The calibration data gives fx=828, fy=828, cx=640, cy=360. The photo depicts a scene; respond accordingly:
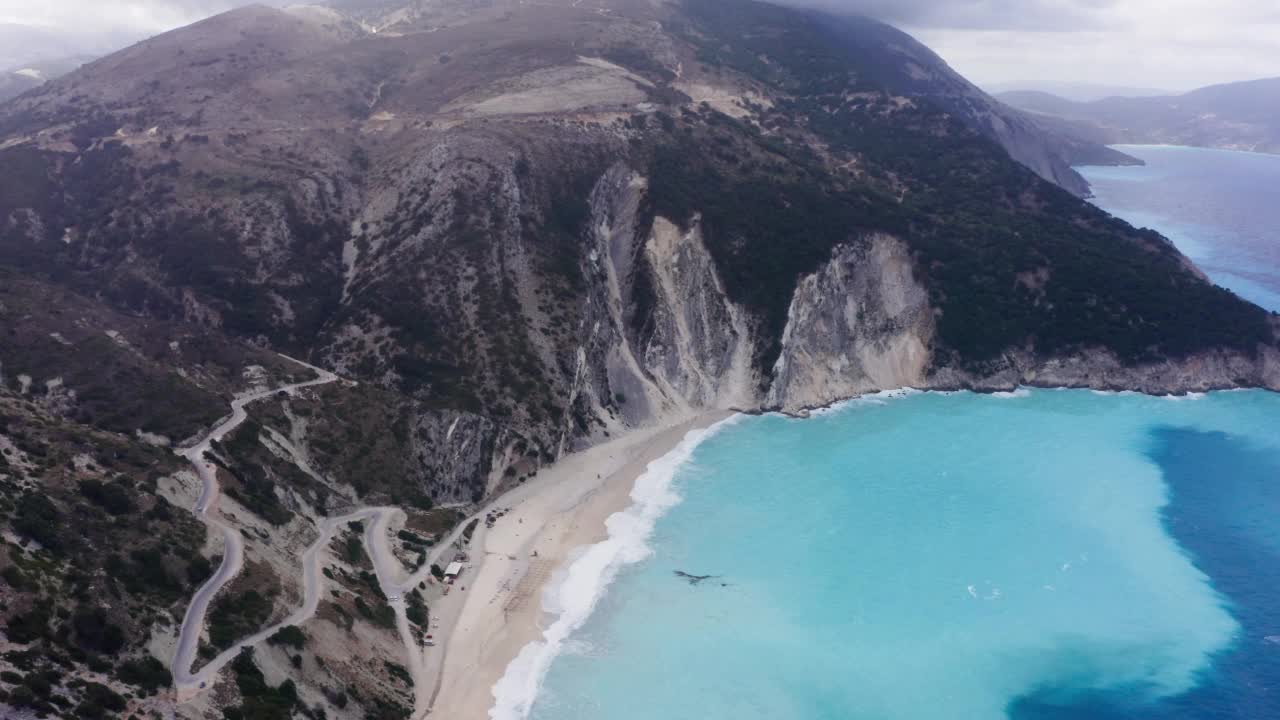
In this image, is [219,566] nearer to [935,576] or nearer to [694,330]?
[935,576]

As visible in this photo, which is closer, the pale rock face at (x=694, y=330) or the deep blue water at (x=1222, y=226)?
the pale rock face at (x=694, y=330)

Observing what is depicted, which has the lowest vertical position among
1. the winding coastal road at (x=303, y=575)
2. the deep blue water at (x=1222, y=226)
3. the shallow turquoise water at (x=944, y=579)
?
the shallow turquoise water at (x=944, y=579)

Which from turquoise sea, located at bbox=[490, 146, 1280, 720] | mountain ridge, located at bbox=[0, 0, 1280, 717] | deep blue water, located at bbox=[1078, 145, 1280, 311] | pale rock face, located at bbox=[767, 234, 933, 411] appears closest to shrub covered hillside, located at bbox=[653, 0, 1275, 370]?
mountain ridge, located at bbox=[0, 0, 1280, 717]

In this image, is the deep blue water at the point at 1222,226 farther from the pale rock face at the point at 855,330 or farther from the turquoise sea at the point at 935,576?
the pale rock face at the point at 855,330

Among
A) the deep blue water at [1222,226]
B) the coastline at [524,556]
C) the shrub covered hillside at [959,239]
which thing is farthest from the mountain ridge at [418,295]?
the deep blue water at [1222,226]

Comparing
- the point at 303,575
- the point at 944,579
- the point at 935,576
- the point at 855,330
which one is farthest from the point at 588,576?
the point at 855,330
